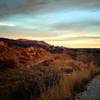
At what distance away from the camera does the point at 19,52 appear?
7719 centimetres

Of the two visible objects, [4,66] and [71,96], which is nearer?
[71,96]

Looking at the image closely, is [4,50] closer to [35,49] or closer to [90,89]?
[35,49]

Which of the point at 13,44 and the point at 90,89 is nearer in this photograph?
the point at 90,89

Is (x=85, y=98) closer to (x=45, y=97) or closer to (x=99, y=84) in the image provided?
(x=45, y=97)

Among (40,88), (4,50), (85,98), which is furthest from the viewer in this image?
(4,50)

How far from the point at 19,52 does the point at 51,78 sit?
59.6 meters

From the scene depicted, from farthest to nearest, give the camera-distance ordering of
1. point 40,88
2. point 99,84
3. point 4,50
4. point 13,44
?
point 13,44 → point 4,50 → point 99,84 → point 40,88

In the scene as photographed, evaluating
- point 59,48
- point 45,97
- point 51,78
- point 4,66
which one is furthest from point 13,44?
point 45,97

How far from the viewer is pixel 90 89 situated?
52.5 ft

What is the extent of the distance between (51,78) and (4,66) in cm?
2482

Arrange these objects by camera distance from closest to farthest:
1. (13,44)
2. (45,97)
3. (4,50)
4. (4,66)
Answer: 1. (45,97)
2. (4,66)
3. (4,50)
4. (13,44)

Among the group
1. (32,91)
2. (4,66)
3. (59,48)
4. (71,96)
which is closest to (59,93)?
(71,96)


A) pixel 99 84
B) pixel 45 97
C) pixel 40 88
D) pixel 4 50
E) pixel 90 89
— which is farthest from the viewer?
pixel 4 50

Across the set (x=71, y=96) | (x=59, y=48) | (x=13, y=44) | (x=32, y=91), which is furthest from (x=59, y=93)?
(x=13, y=44)
